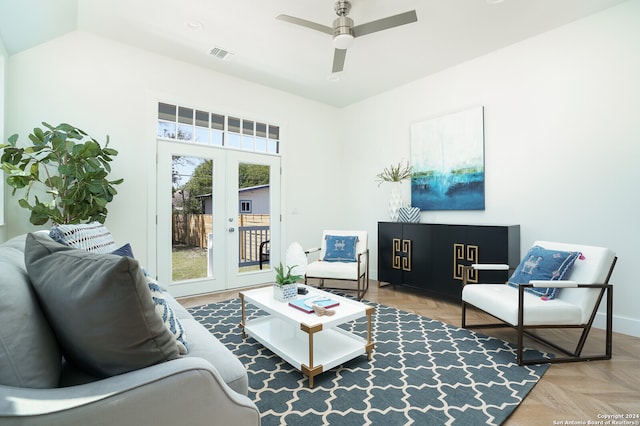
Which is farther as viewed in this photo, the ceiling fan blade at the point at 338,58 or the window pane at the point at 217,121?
the window pane at the point at 217,121

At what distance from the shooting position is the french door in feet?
12.6

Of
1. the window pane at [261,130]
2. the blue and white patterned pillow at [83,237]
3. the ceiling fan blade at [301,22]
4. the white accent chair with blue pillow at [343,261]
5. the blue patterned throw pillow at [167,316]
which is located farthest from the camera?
the window pane at [261,130]

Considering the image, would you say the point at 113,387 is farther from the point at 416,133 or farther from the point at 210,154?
the point at 416,133

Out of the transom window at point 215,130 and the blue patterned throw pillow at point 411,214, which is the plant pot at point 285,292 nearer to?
the blue patterned throw pillow at point 411,214

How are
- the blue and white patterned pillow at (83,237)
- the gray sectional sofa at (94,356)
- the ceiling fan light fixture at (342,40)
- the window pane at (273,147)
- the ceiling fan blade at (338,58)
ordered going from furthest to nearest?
the window pane at (273,147), the ceiling fan blade at (338,58), the ceiling fan light fixture at (342,40), the blue and white patterned pillow at (83,237), the gray sectional sofa at (94,356)

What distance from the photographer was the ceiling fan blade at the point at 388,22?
239 centimetres

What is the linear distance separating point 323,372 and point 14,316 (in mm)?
1715

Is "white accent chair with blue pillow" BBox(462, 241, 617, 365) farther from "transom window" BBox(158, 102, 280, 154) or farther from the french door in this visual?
"transom window" BBox(158, 102, 280, 154)

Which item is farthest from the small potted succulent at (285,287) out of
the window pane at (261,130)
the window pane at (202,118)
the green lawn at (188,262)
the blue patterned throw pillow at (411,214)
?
the window pane at (261,130)

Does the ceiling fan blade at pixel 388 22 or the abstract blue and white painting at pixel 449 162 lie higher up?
the ceiling fan blade at pixel 388 22

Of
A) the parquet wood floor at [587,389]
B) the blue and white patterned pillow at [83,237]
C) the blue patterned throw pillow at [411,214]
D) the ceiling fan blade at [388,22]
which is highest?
the ceiling fan blade at [388,22]

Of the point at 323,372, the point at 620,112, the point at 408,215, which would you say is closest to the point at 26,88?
the point at 323,372

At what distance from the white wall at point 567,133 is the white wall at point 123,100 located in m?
2.83

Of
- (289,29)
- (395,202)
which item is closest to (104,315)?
(289,29)
